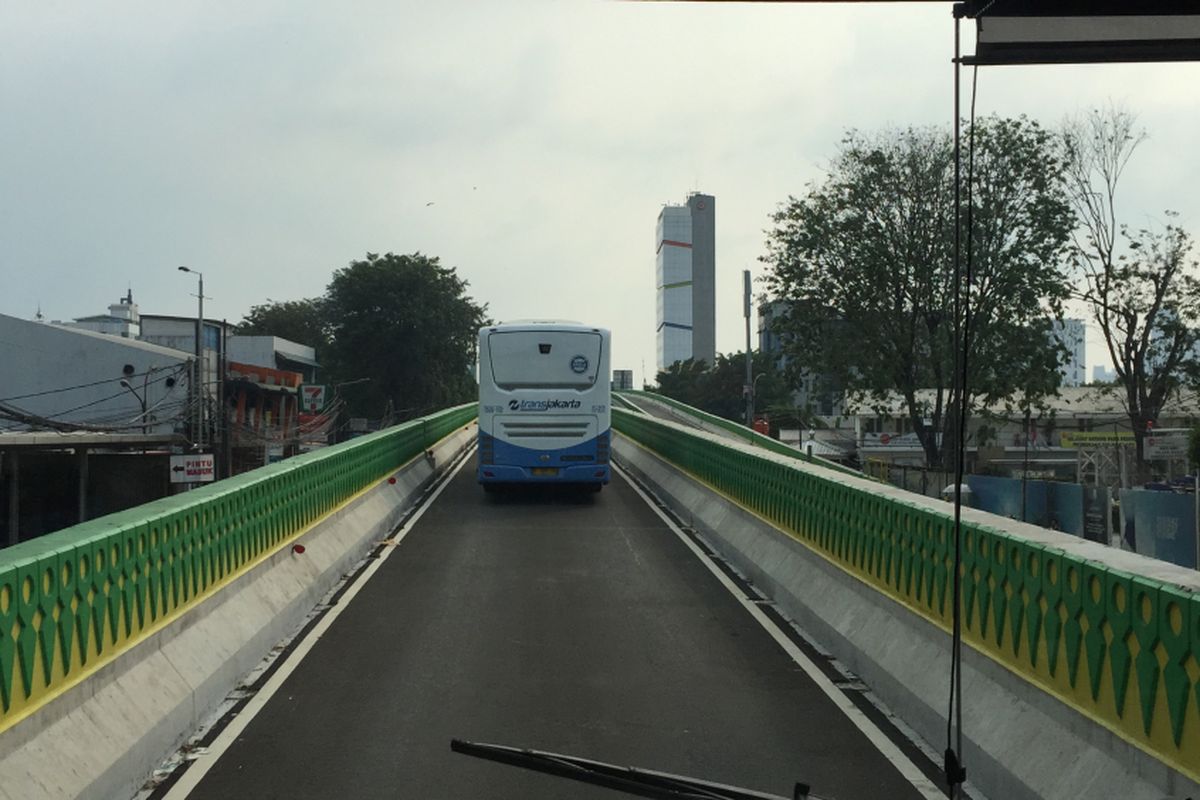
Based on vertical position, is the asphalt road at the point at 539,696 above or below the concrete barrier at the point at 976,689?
below

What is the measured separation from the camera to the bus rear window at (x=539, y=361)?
2614 centimetres

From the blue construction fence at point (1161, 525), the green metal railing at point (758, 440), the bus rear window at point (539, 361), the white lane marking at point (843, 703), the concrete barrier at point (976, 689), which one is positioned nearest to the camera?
the concrete barrier at point (976, 689)

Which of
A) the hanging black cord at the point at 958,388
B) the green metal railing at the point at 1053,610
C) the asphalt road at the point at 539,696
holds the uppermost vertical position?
the hanging black cord at the point at 958,388

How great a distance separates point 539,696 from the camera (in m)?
9.91

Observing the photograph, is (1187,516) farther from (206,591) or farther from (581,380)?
(206,591)

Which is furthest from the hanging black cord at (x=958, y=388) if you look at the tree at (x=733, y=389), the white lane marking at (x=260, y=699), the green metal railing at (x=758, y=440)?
the tree at (x=733, y=389)

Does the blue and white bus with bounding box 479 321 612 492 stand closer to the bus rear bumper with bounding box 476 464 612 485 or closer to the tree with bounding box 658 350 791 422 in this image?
the bus rear bumper with bounding box 476 464 612 485

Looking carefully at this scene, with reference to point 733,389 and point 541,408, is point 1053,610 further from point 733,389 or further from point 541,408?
point 733,389

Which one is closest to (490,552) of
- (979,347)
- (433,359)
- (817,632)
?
(817,632)

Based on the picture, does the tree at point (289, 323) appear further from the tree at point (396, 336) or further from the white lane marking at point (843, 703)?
the white lane marking at point (843, 703)

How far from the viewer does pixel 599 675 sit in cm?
1067

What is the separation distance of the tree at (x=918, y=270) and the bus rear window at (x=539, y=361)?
66.3 feet

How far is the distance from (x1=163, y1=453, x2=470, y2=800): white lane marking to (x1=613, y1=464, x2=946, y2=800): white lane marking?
14.6 feet

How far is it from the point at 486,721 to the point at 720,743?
1760mm
